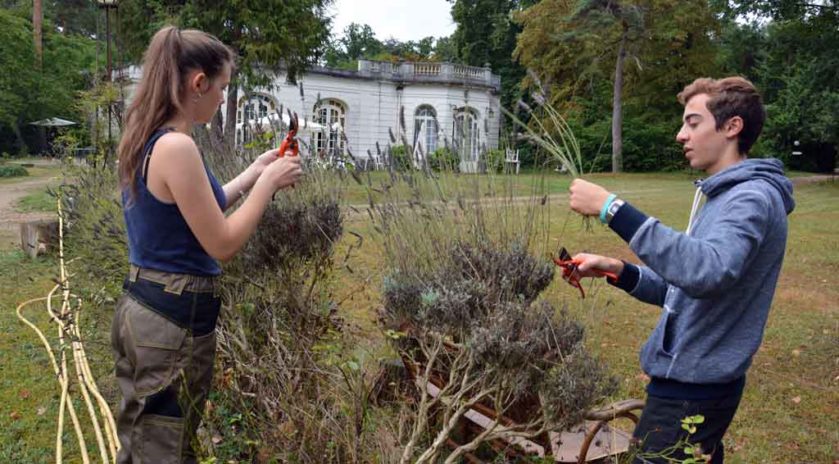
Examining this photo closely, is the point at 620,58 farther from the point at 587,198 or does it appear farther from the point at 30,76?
the point at 587,198

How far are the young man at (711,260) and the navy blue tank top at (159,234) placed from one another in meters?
1.03

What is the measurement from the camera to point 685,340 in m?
1.91

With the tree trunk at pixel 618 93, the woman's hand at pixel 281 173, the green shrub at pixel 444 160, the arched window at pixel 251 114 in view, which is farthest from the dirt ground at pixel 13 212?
the tree trunk at pixel 618 93

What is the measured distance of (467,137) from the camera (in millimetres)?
2912

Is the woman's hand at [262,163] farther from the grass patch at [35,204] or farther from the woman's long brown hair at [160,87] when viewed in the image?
the grass patch at [35,204]

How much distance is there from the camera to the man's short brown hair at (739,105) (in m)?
1.87

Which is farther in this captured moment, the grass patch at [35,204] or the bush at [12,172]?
the bush at [12,172]

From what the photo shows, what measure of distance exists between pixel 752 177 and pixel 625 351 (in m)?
3.93

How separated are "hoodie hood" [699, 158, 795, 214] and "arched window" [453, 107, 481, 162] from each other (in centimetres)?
115

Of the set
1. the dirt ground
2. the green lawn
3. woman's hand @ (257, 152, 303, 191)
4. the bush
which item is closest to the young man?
the green lawn

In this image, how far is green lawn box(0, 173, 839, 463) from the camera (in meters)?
3.51

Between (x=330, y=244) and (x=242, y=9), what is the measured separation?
1675 centimetres

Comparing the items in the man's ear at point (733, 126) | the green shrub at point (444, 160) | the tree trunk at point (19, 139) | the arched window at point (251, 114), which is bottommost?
the green shrub at point (444, 160)

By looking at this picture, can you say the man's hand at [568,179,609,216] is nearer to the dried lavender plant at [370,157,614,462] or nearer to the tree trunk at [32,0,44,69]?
the dried lavender plant at [370,157,614,462]
